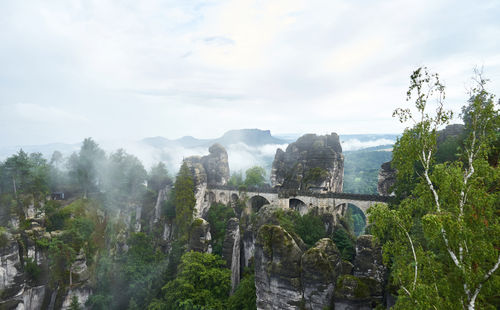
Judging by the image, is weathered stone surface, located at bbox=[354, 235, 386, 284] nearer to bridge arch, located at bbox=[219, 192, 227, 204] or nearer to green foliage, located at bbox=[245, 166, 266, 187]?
bridge arch, located at bbox=[219, 192, 227, 204]

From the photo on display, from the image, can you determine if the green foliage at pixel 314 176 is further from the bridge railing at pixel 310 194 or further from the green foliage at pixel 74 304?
the green foliage at pixel 74 304

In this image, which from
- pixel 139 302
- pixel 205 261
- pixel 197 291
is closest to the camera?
pixel 197 291

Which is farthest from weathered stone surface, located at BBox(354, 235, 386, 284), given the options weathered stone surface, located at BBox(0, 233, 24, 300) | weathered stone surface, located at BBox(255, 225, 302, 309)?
weathered stone surface, located at BBox(0, 233, 24, 300)

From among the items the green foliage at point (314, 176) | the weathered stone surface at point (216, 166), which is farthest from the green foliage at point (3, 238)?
the green foliage at point (314, 176)

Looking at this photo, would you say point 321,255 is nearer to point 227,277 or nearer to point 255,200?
point 227,277

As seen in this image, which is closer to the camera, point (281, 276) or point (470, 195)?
point (470, 195)

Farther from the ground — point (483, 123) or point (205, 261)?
point (483, 123)

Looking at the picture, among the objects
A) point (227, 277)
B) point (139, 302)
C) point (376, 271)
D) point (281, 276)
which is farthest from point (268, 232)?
point (139, 302)
